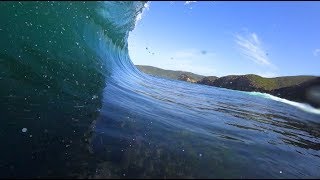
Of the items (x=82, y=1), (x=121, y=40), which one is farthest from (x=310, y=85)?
(x=82, y=1)

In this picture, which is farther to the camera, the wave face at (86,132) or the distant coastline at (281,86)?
the distant coastline at (281,86)

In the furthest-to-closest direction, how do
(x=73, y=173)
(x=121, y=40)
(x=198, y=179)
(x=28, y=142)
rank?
(x=121, y=40) → (x=28, y=142) → (x=198, y=179) → (x=73, y=173)

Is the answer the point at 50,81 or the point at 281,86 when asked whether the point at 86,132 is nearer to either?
the point at 50,81

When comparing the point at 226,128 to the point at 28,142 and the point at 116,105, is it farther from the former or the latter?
the point at 28,142

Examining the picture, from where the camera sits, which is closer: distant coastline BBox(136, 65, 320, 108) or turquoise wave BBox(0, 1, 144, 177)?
turquoise wave BBox(0, 1, 144, 177)

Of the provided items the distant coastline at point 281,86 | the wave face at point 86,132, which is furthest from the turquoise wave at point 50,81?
the distant coastline at point 281,86

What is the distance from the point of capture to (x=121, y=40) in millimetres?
27078

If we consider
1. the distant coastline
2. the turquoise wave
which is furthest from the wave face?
the distant coastline

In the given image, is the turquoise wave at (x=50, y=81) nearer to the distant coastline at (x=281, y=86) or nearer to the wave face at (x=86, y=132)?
the wave face at (x=86, y=132)

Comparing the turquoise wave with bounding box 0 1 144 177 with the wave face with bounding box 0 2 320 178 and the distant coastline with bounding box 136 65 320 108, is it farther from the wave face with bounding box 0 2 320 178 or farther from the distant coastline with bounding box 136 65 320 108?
the distant coastline with bounding box 136 65 320 108

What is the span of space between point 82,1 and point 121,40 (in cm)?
1050

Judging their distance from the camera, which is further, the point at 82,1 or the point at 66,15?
the point at 82,1

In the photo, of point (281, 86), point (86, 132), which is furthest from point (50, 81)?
point (281, 86)

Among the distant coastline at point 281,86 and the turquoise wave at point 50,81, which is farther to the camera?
the distant coastline at point 281,86
